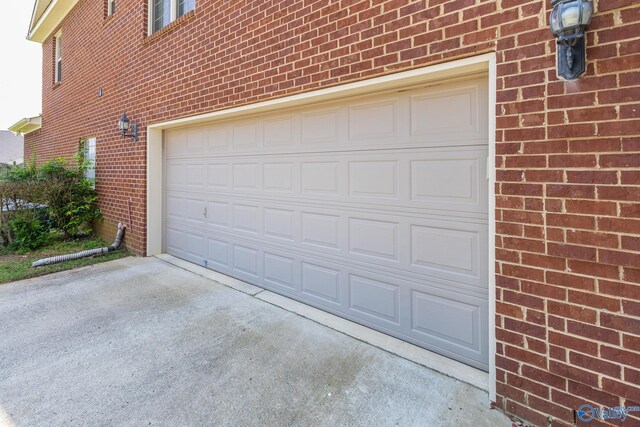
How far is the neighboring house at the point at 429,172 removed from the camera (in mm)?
1712

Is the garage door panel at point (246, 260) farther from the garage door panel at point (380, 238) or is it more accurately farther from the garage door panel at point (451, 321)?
the garage door panel at point (451, 321)

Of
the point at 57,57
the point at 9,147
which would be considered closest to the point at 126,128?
the point at 57,57

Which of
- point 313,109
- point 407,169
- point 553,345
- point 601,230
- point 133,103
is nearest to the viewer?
point 601,230

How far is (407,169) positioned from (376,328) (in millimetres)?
1568

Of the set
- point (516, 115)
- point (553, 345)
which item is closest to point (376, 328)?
point (553, 345)

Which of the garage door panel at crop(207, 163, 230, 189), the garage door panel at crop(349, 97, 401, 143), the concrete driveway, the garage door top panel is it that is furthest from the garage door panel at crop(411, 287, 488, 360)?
the garage door panel at crop(207, 163, 230, 189)

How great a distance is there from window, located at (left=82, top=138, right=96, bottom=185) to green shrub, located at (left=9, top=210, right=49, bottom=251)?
54.9 inches

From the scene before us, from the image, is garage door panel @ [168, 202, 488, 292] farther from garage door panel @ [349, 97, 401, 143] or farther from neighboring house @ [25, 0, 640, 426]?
garage door panel @ [349, 97, 401, 143]

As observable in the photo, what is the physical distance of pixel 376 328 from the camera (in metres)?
3.06

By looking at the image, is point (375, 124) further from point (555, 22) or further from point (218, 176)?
point (218, 176)

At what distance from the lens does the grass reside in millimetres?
4665

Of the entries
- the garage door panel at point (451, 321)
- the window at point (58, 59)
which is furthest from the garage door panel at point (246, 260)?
the window at point (58, 59)

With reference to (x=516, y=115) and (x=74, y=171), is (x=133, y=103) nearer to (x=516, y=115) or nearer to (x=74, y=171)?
(x=74, y=171)

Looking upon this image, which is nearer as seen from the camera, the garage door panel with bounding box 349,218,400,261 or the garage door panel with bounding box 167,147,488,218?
the garage door panel with bounding box 167,147,488,218
